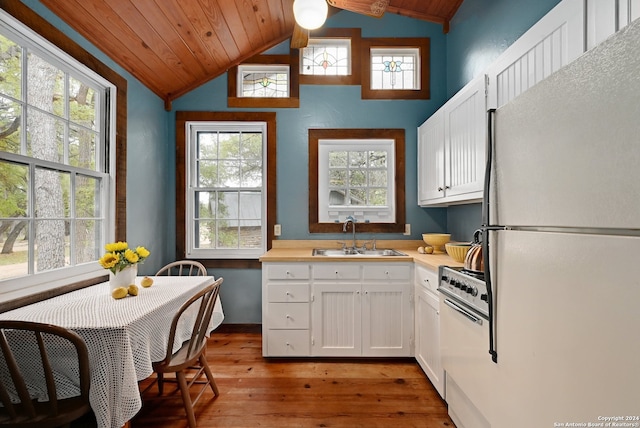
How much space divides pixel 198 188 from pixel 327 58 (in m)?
1.98

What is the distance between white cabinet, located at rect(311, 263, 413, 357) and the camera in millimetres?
2480

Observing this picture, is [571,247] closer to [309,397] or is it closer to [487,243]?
[487,243]

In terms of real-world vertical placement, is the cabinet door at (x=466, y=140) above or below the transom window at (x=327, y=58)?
below

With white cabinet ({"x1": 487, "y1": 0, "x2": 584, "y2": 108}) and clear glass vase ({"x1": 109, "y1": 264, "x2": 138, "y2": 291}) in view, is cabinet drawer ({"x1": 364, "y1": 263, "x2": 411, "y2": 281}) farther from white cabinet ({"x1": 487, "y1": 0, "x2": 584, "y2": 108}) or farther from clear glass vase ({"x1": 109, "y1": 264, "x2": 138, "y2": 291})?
clear glass vase ({"x1": 109, "y1": 264, "x2": 138, "y2": 291})

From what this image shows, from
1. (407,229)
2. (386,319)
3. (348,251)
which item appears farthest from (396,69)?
(386,319)

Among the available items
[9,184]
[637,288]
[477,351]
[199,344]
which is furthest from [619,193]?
[9,184]

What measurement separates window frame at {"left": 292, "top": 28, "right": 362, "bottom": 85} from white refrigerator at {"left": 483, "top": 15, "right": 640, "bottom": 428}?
226 cm

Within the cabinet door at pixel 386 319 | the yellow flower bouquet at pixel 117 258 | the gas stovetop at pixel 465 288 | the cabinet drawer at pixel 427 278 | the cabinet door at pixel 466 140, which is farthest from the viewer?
the cabinet door at pixel 386 319

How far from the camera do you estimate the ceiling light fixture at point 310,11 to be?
5.60 feet

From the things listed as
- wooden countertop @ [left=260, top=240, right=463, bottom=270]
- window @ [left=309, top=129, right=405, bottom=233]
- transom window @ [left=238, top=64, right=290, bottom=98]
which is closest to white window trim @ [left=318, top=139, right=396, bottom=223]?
window @ [left=309, top=129, right=405, bottom=233]

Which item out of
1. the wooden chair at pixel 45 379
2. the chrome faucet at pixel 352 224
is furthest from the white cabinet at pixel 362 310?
the wooden chair at pixel 45 379

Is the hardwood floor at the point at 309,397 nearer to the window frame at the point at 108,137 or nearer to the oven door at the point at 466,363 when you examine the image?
the oven door at the point at 466,363

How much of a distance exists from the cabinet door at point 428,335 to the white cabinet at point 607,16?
1570 millimetres

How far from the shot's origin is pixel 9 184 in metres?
1.62
